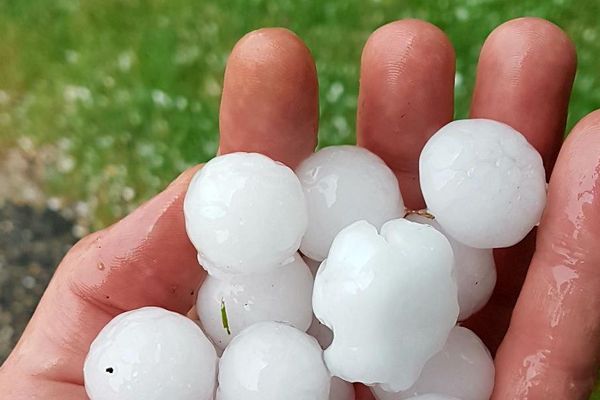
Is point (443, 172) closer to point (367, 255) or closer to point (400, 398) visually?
point (367, 255)

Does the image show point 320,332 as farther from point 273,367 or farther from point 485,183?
point 485,183

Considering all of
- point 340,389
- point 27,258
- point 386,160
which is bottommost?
point 27,258

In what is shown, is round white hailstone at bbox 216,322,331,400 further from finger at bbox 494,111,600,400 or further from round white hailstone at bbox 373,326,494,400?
finger at bbox 494,111,600,400

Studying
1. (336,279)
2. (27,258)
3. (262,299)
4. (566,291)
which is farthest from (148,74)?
(566,291)

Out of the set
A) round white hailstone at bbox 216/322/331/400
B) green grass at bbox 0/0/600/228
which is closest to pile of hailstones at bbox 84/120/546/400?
round white hailstone at bbox 216/322/331/400

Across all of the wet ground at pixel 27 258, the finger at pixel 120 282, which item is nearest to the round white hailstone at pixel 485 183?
the finger at pixel 120 282

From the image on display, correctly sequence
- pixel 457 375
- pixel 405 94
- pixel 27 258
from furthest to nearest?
pixel 27 258 → pixel 405 94 → pixel 457 375
